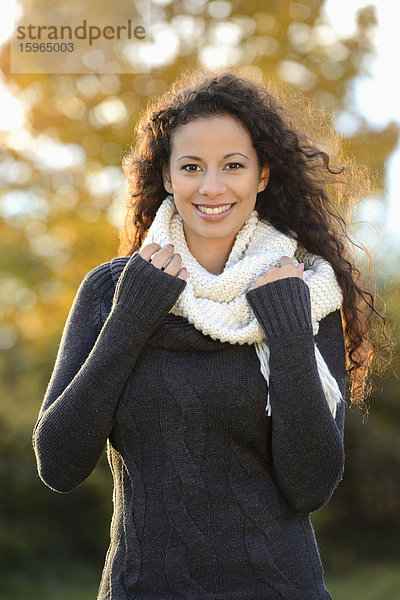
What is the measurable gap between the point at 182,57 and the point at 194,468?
19.6 ft

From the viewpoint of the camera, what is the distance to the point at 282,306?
2193 mm

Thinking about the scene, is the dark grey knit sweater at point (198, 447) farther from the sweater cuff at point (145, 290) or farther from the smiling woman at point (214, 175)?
the smiling woman at point (214, 175)

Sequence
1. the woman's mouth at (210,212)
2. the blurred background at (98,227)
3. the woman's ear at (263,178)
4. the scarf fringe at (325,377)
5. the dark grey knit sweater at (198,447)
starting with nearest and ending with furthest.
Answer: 1. the dark grey knit sweater at (198,447)
2. the scarf fringe at (325,377)
3. the woman's mouth at (210,212)
4. the woman's ear at (263,178)
5. the blurred background at (98,227)

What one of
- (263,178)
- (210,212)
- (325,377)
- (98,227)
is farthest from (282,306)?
(98,227)

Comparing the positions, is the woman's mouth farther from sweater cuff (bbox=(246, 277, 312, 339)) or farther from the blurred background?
the blurred background

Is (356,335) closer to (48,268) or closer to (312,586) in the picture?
(312,586)

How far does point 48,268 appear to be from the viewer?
6895 mm

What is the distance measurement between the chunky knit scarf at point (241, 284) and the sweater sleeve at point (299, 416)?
0.21 feet

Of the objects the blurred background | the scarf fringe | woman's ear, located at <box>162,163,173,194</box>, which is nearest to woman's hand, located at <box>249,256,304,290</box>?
the scarf fringe

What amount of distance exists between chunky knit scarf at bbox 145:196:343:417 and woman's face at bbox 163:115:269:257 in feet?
0.28

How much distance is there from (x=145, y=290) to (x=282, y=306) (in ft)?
1.21

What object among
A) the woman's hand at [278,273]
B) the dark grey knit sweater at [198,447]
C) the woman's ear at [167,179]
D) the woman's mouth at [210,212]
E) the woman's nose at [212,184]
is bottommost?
the dark grey knit sweater at [198,447]

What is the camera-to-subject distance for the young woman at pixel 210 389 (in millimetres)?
2096

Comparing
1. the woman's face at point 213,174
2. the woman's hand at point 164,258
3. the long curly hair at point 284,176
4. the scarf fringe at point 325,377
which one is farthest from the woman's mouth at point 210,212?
the scarf fringe at point 325,377
